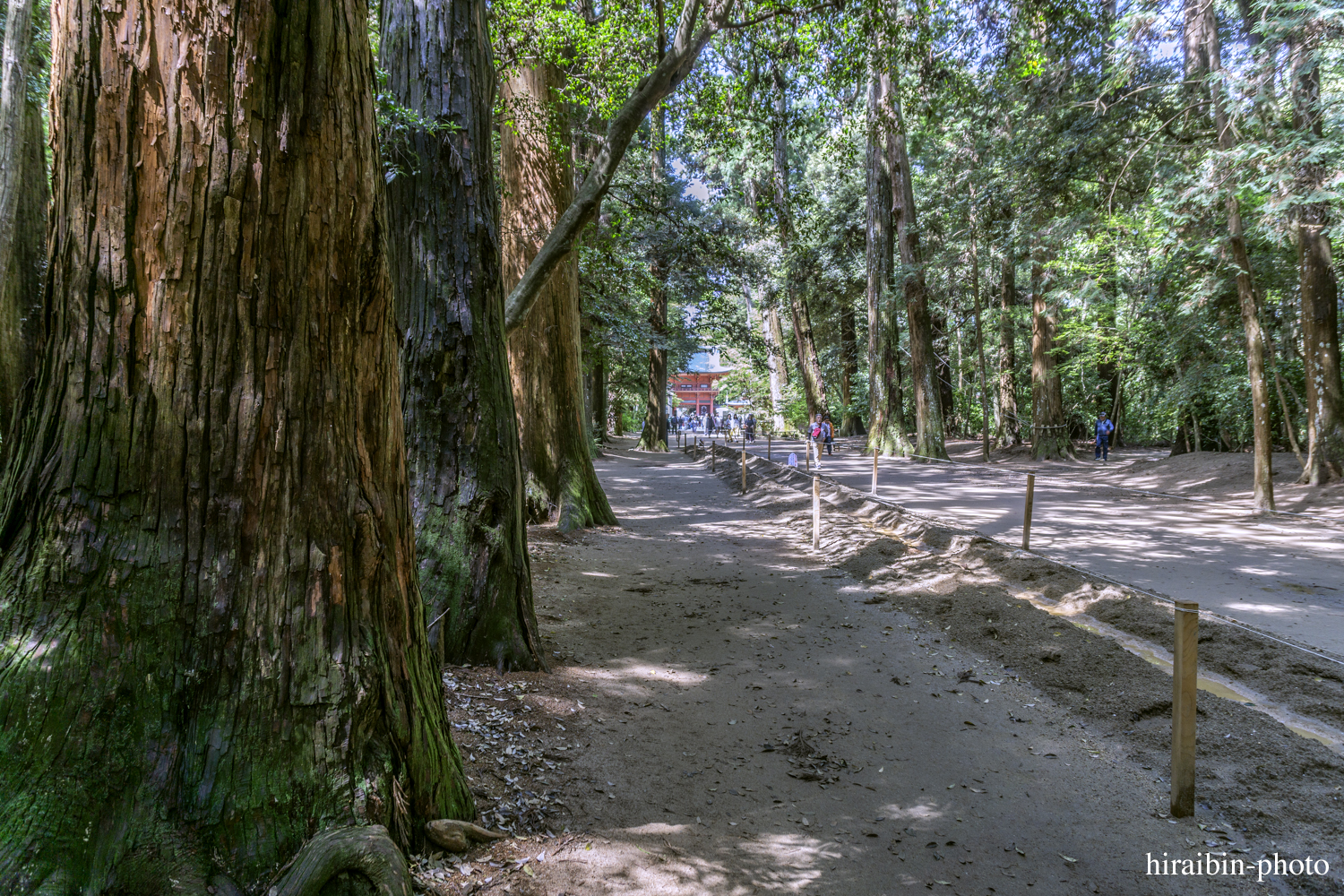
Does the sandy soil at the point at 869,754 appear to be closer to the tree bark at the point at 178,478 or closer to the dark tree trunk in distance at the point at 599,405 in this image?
the tree bark at the point at 178,478

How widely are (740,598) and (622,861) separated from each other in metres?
5.22

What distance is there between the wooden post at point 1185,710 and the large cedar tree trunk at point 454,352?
3843mm

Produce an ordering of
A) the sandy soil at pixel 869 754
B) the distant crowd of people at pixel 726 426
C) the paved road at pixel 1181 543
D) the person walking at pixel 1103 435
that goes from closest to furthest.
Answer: the sandy soil at pixel 869 754, the paved road at pixel 1181 543, the person walking at pixel 1103 435, the distant crowd of people at pixel 726 426

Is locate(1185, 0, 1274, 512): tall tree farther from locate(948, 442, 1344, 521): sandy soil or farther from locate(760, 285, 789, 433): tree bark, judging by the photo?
locate(760, 285, 789, 433): tree bark

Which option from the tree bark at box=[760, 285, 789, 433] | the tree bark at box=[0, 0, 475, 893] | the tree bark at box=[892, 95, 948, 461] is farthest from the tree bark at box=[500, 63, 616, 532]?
the tree bark at box=[760, 285, 789, 433]

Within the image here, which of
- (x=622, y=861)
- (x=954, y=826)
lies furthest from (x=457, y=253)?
(x=954, y=826)

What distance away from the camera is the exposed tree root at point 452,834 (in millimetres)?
2963

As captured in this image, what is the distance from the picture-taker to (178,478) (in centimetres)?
239

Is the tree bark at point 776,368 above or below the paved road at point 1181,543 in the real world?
above

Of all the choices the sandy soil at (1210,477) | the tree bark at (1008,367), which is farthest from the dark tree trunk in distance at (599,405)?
the tree bark at (1008,367)

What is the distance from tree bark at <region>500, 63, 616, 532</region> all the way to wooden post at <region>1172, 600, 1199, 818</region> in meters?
8.69

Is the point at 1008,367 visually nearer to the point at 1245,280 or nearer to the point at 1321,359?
the point at 1321,359

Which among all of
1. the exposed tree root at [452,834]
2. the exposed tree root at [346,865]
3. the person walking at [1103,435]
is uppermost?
the person walking at [1103,435]

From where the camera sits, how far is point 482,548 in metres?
5.48
